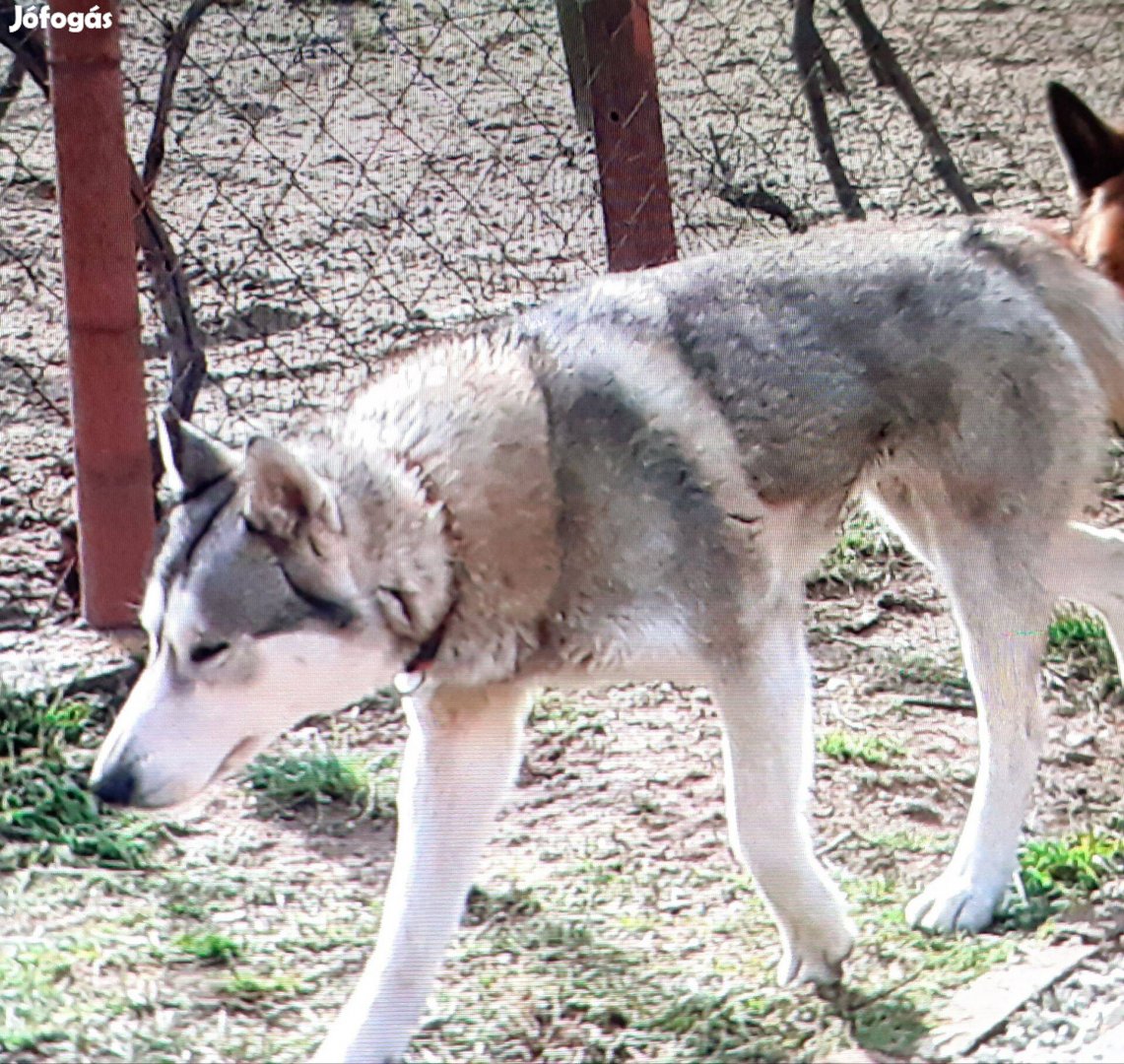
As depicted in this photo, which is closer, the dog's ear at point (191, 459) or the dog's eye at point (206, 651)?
the dog's eye at point (206, 651)

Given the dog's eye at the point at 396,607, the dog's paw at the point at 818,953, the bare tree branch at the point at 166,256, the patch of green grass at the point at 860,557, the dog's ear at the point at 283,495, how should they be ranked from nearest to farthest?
the dog's ear at the point at 283,495
the dog's eye at the point at 396,607
the dog's paw at the point at 818,953
the bare tree branch at the point at 166,256
the patch of green grass at the point at 860,557

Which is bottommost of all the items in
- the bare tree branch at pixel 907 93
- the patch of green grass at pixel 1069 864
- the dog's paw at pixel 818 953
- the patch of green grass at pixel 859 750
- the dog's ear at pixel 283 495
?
the patch of green grass at pixel 1069 864

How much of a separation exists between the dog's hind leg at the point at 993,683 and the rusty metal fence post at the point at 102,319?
6.46 ft

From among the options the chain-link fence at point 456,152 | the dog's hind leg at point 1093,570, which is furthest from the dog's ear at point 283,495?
the chain-link fence at point 456,152

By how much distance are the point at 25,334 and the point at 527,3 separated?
2129 millimetres

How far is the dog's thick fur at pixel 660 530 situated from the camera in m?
2.77

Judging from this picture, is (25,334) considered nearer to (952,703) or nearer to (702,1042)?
(952,703)

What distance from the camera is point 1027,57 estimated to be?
7.41 m

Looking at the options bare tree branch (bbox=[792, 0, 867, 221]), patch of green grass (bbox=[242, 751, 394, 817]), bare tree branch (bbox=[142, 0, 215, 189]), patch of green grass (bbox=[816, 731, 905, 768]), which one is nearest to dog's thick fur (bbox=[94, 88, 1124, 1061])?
patch of green grass (bbox=[816, 731, 905, 768])

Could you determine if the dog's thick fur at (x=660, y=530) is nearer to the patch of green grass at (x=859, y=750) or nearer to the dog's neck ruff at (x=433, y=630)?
the dog's neck ruff at (x=433, y=630)

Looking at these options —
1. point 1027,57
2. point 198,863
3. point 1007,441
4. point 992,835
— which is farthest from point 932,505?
point 1027,57

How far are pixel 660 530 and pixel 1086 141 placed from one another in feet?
6.57

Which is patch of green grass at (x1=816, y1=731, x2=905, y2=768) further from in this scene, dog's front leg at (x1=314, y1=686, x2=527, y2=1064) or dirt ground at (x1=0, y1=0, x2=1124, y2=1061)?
dog's front leg at (x1=314, y1=686, x2=527, y2=1064)

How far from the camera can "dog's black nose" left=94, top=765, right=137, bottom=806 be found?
108 inches
